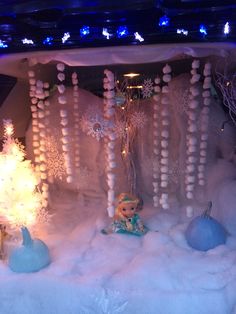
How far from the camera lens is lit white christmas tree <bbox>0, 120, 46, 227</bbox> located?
2.44m

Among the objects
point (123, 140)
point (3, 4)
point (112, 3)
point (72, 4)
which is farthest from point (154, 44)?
point (123, 140)

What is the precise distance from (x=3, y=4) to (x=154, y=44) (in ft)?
2.79

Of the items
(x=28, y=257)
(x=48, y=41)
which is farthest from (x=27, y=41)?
(x=28, y=257)

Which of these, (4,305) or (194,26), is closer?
(194,26)

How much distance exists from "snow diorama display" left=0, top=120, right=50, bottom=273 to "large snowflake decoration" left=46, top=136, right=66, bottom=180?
0.52 metres

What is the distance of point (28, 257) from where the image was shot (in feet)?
7.20

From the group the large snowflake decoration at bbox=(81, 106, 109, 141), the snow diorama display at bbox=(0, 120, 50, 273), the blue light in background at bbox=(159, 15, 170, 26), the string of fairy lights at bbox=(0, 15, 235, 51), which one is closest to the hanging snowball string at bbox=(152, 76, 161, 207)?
the large snowflake decoration at bbox=(81, 106, 109, 141)

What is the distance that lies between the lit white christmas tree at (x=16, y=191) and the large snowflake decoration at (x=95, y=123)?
2.12ft

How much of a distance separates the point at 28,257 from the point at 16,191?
519 mm

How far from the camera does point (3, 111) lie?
3049mm

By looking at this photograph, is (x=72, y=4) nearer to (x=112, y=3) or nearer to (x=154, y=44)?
(x=112, y=3)

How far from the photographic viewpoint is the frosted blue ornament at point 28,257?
219cm

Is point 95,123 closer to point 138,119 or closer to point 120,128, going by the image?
point 120,128

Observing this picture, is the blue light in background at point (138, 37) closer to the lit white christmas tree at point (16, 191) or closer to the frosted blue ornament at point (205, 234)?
the lit white christmas tree at point (16, 191)
